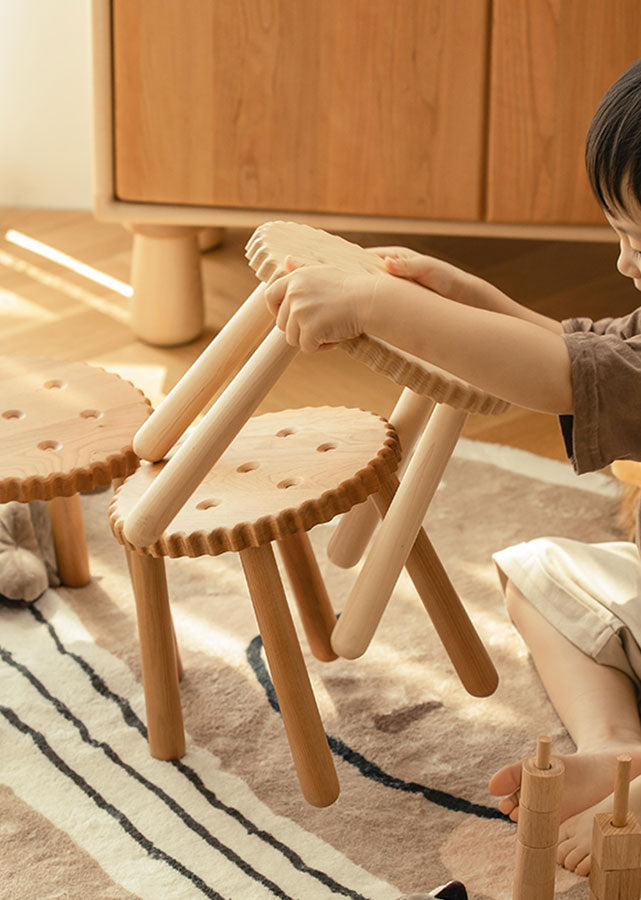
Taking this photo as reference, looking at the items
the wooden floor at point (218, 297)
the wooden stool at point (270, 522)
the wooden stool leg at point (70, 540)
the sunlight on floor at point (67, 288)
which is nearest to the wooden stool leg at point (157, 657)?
the wooden stool at point (270, 522)

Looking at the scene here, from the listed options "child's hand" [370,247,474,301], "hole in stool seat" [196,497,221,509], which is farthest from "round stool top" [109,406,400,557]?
"child's hand" [370,247,474,301]

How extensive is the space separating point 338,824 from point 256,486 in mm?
231

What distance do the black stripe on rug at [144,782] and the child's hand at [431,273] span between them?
0.38 m

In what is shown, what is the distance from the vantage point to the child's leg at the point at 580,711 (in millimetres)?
807

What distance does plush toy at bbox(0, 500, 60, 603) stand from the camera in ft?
3.48

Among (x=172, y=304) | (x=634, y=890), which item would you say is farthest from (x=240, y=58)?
(x=634, y=890)

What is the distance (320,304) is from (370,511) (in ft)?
0.86

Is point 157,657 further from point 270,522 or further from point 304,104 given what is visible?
point 304,104

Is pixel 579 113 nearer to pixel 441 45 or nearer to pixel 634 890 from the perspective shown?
pixel 441 45

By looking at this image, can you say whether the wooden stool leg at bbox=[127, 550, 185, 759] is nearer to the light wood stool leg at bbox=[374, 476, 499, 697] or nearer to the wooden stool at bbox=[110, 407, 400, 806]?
the wooden stool at bbox=[110, 407, 400, 806]

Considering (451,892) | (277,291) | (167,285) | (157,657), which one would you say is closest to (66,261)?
(167,285)

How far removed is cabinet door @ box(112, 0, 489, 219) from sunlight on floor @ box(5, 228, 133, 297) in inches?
12.9

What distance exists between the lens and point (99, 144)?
4.63ft

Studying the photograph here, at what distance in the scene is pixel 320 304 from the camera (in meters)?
0.68
